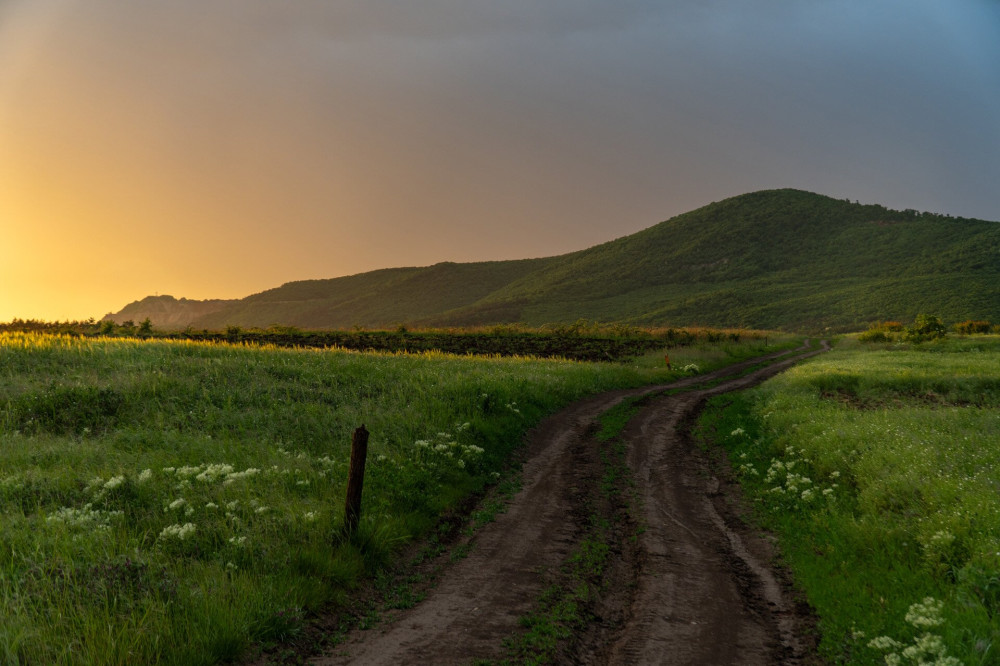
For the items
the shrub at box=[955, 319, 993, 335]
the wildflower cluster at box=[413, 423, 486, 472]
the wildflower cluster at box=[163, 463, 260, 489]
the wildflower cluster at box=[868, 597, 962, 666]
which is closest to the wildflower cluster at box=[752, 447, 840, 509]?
the wildflower cluster at box=[868, 597, 962, 666]

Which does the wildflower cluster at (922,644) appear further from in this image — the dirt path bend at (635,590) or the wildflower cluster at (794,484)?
the wildflower cluster at (794,484)

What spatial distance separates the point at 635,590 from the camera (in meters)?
8.61

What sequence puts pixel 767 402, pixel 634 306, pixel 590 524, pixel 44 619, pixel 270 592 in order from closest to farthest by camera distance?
pixel 44 619 < pixel 270 592 < pixel 590 524 < pixel 767 402 < pixel 634 306

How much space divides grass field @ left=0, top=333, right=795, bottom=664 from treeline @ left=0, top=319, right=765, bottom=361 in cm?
2882

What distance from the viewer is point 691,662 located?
22.0 feet

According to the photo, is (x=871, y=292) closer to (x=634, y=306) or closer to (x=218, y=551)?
(x=634, y=306)

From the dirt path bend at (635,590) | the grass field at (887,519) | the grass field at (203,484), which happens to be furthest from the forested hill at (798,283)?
the dirt path bend at (635,590)

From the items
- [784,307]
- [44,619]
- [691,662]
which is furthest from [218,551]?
[784,307]

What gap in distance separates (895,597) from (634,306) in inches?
6251

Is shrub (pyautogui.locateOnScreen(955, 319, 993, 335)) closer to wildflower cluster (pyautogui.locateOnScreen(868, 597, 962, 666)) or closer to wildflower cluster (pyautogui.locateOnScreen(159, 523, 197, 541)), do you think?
wildflower cluster (pyautogui.locateOnScreen(868, 597, 962, 666))

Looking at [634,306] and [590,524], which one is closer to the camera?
[590,524]

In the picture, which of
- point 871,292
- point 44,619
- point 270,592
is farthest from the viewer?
point 871,292

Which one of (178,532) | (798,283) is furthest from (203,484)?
(798,283)

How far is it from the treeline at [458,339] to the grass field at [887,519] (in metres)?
31.4
